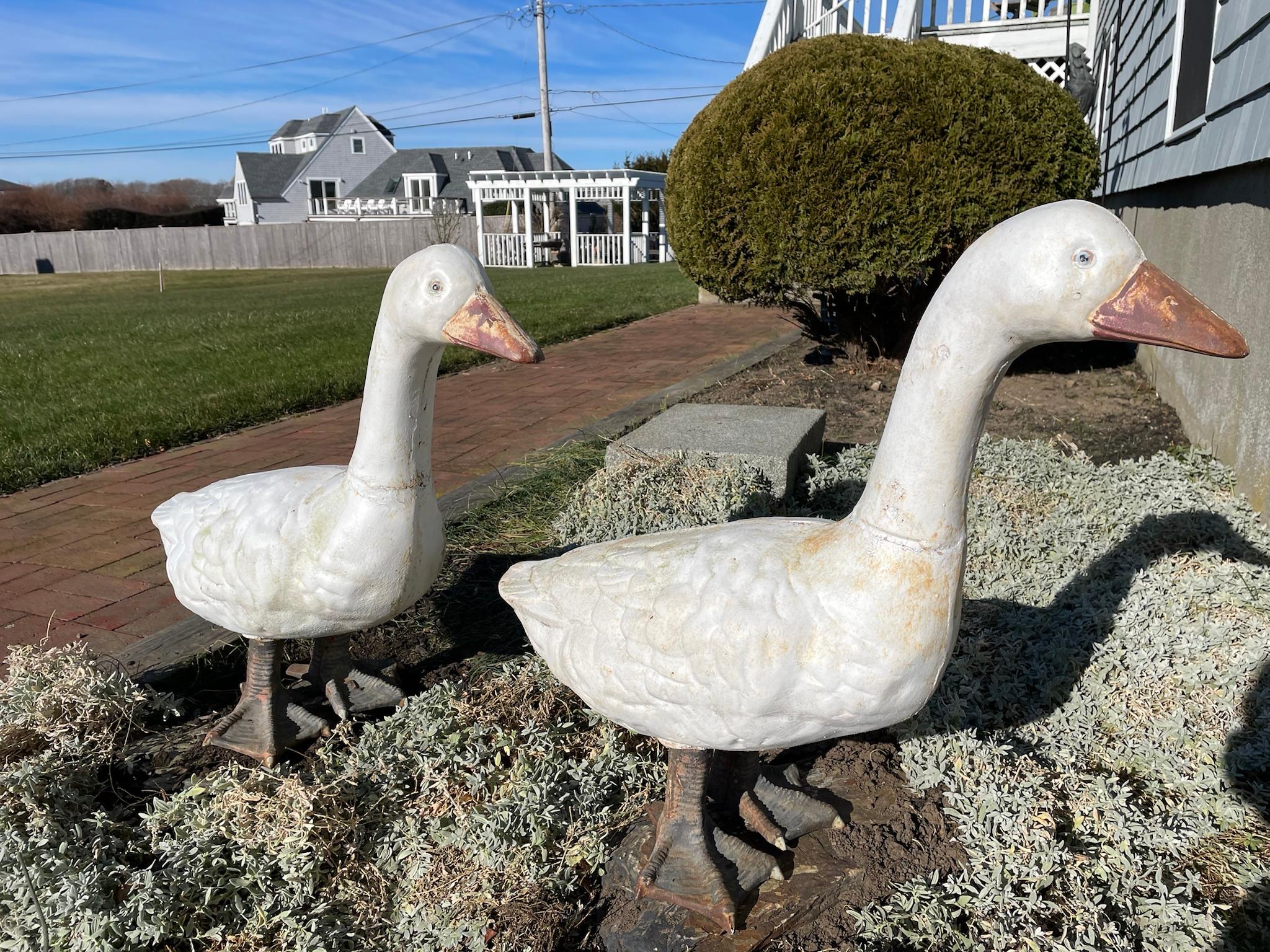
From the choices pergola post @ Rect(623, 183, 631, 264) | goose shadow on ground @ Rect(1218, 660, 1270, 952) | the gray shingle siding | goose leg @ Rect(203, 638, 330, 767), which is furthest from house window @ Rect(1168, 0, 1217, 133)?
the gray shingle siding

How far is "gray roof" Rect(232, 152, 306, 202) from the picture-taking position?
149 ft

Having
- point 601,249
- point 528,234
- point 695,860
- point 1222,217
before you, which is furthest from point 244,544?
point 601,249

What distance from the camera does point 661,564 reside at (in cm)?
189

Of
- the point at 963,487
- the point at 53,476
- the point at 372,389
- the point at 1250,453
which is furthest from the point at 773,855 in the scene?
the point at 53,476

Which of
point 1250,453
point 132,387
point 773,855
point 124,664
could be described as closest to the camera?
point 773,855

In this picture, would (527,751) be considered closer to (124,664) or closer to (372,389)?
(372,389)

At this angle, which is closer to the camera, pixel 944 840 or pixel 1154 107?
pixel 944 840

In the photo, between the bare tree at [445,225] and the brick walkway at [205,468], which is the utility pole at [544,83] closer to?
the bare tree at [445,225]

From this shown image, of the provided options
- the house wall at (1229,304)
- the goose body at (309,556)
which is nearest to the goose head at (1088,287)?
the goose body at (309,556)

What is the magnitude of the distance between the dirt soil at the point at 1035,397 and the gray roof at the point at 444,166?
3475cm

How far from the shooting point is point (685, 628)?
1.76 metres

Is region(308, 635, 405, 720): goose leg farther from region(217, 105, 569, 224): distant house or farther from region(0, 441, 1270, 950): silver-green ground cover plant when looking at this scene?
region(217, 105, 569, 224): distant house

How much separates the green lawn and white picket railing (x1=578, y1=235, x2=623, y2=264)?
609 centimetres

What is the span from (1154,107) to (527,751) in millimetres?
7195
